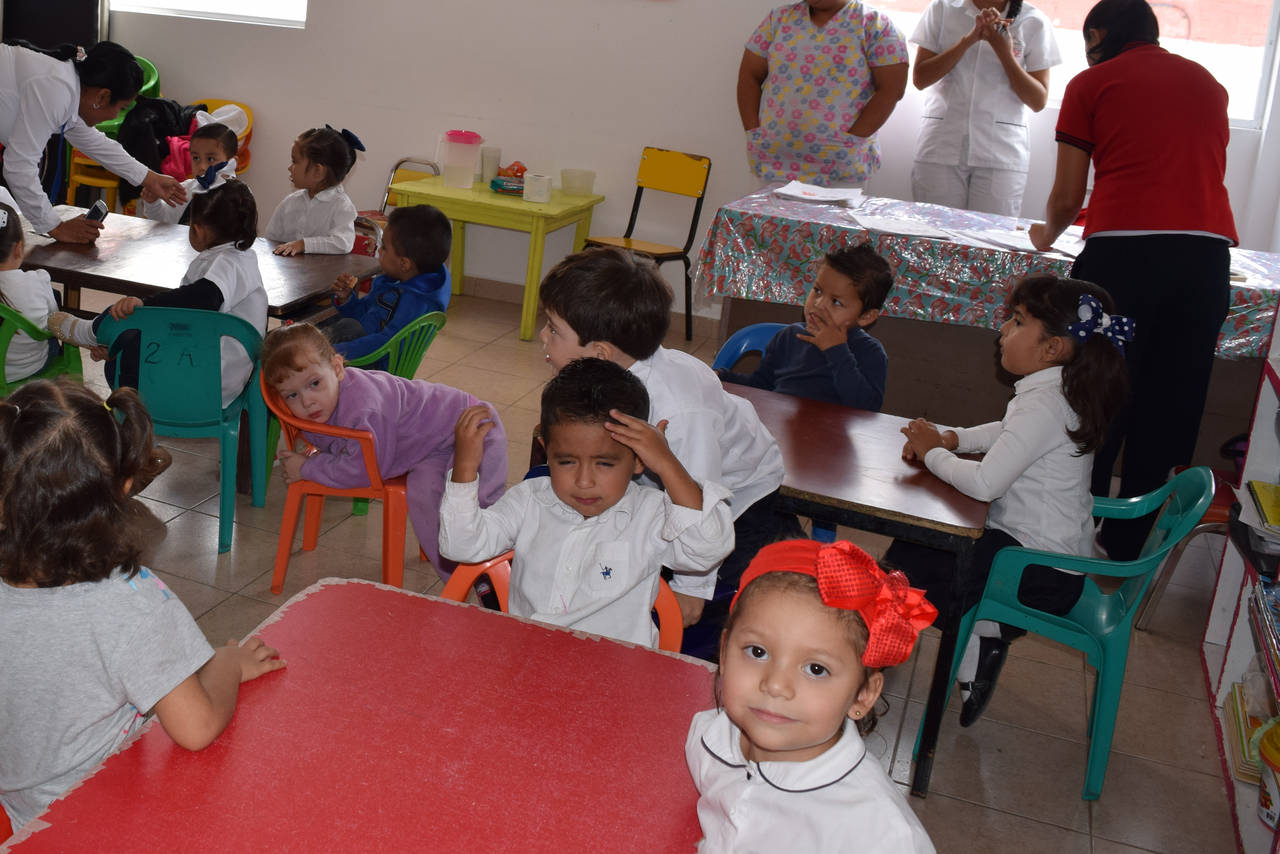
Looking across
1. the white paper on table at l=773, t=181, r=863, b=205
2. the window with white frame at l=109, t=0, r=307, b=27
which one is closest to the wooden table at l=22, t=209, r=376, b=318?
the white paper on table at l=773, t=181, r=863, b=205

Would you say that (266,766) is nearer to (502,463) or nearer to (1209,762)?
(502,463)

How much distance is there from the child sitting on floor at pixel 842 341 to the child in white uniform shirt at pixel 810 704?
1.74 meters

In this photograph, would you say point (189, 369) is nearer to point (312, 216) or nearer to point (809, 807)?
point (312, 216)

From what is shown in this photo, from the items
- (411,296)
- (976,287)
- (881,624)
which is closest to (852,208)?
(976,287)

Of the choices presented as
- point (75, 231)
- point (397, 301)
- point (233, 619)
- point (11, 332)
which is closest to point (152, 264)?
point (75, 231)

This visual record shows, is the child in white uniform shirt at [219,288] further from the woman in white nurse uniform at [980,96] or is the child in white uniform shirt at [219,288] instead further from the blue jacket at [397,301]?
the woman in white nurse uniform at [980,96]

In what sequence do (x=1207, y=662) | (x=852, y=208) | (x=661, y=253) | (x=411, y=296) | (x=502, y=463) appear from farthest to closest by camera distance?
1. (x=661, y=253)
2. (x=852, y=208)
3. (x=411, y=296)
4. (x=1207, y=662)
5. (x=502, y=463)

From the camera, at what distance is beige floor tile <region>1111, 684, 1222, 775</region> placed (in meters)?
2.52

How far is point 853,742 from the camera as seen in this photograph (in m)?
1.07

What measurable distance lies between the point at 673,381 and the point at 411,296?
1.61 metres

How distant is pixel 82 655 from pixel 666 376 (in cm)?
110

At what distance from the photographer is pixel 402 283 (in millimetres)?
3412

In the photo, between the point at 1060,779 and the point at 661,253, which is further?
the point at 661,253

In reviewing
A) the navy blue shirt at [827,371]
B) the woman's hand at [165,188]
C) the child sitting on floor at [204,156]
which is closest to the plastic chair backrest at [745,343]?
the navy blue shirt at [827,371]
